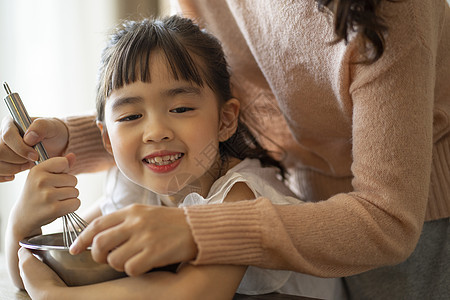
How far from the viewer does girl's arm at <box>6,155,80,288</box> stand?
27.6 inches

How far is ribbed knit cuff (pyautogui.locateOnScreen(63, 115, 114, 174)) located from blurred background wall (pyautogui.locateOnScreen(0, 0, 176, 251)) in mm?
642

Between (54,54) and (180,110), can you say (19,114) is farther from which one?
(54,54)

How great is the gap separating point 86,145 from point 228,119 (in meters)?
0.28

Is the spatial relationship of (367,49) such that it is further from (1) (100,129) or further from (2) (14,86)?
(2) (14,86)

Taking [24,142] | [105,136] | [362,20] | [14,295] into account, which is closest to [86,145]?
[105,136]

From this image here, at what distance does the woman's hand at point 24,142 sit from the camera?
0.77 m

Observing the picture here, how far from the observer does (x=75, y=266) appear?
0.58 meters

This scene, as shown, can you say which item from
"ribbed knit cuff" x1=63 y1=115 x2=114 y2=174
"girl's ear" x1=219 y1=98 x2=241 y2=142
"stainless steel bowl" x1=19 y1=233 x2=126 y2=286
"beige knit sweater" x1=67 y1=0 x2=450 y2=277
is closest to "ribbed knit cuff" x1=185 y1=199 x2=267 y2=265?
"beige knit sweater" x1=67 y1=0 x2=450 y2=277

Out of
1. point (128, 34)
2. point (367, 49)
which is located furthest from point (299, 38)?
point (128, 34)

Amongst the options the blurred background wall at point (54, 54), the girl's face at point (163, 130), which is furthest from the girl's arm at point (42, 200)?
the blurred background wall at point (54, 54)

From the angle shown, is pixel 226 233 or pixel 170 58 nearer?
pixel 226 233

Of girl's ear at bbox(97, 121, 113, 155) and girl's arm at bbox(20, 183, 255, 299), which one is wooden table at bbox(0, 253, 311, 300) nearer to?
girl's arm at bbox(20, 183, 255, 299)

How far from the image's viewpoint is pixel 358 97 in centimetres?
66

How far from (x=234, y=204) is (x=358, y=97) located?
0.22 m
